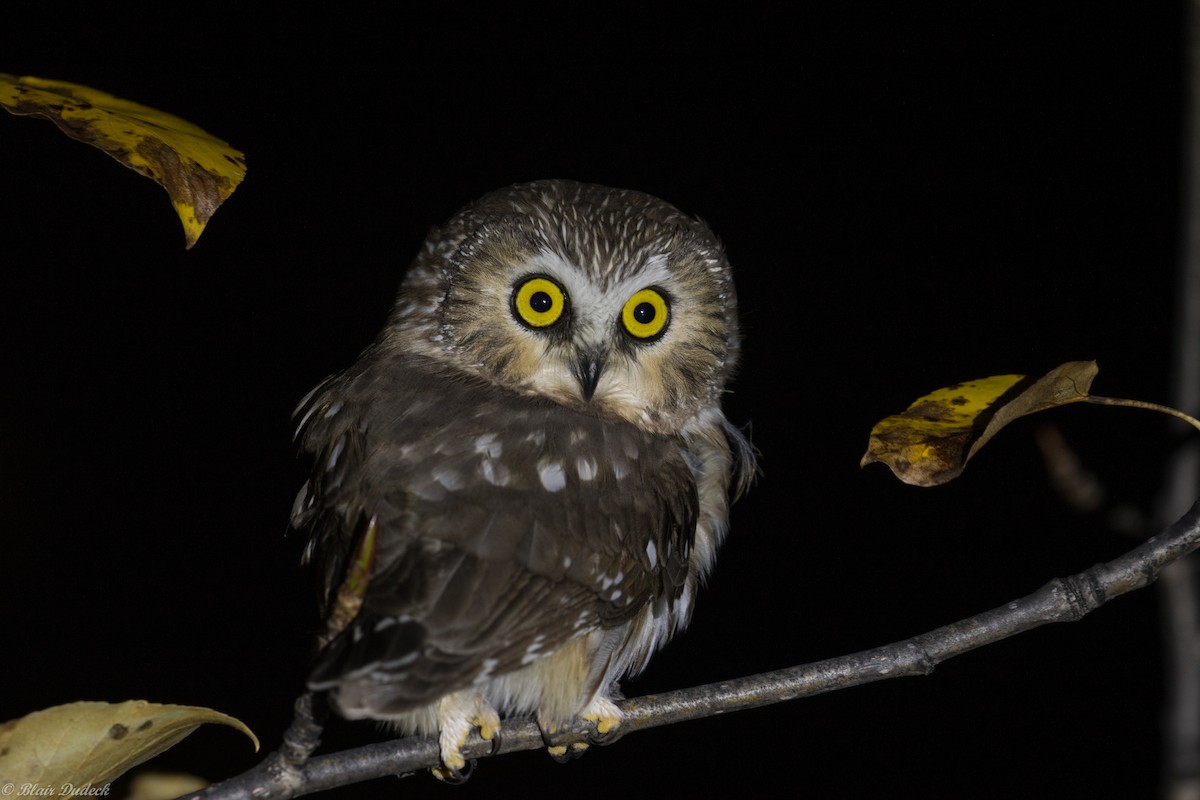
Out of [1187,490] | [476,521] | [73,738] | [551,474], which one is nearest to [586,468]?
[551,474]

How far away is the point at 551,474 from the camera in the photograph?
1.48 m

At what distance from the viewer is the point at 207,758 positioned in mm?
2920

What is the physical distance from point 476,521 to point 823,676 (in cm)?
49

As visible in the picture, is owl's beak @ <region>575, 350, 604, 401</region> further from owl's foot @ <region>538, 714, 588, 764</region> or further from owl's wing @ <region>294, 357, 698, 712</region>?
owl's foot @ <region>538, 714, 588, 764</region>

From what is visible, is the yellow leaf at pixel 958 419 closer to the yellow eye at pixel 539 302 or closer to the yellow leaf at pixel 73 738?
the yellow eye at pixel 539 302

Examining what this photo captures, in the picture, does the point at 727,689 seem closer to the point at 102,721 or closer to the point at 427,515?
the point at 427,515

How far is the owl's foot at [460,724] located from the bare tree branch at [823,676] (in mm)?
27

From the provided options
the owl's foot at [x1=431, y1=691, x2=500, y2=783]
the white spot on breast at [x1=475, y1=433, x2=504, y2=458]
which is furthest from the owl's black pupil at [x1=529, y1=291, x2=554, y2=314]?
the owl's foot at [x1=431, y1=691, x2=500, y2=783]

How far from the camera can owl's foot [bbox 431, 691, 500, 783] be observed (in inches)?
58.6

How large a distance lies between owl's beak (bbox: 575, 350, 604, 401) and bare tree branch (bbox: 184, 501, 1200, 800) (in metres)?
0.51

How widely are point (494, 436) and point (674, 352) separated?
0.45 m

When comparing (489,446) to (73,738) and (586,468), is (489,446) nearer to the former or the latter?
(586,468)

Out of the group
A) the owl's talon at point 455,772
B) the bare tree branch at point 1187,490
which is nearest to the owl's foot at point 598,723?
the owl's talon at point 455,772

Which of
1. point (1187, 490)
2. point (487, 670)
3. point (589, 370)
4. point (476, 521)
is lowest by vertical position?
point (487, 670)
